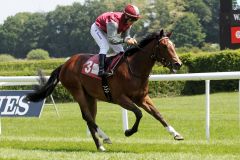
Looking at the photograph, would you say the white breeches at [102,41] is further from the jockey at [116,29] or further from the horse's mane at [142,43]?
the horse's mane at [142,43]

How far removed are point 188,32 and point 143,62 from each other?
64635mm

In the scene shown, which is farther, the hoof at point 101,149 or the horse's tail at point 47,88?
the horse's tail at point 47,88

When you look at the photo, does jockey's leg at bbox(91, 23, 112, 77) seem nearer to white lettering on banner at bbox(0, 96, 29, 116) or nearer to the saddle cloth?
the saddle cloth

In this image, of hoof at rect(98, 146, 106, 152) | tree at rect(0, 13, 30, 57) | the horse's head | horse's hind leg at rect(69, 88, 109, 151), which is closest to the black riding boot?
horse's hind leg at rect(69, 88, 109, 151)

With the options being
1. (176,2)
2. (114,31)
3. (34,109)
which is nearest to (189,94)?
(34,109)

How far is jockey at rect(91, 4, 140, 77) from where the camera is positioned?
7605mm

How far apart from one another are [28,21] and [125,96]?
84675 mm

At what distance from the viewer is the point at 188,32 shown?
235ft

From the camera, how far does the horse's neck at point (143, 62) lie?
744cm

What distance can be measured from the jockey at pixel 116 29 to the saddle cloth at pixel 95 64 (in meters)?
0.07

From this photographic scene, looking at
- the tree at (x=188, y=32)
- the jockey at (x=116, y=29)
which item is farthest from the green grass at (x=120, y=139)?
the tree at (x=188, y=32)

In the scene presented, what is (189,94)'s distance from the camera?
21750mm

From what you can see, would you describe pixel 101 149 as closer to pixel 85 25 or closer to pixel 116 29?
pixel 116 29

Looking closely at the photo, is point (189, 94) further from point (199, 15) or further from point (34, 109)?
point (199, 15)
